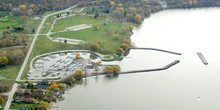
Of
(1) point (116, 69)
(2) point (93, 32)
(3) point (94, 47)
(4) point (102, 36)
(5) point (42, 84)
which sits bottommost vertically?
(1) point (116, 69)

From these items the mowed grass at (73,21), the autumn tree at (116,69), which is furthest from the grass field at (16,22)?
the autumn tree at (116,69)

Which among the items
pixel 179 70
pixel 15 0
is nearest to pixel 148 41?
pixel 179 70

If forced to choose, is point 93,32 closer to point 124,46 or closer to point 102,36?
point 102,36

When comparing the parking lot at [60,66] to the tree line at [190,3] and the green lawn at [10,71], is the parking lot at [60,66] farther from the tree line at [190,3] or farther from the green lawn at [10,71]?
the tree line at [190,3]

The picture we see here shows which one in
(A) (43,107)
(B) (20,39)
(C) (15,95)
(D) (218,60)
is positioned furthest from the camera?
(B) (20,39)

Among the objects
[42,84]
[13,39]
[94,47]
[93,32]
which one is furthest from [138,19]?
[42,84]

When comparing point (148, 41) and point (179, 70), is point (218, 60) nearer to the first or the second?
point (179, 70)
